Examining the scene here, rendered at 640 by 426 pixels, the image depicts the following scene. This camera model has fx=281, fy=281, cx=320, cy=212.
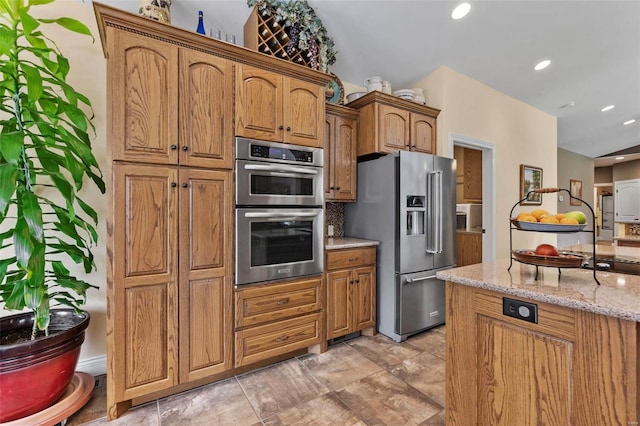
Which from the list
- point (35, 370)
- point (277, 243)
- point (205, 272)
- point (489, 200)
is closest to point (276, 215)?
point (277, 243)

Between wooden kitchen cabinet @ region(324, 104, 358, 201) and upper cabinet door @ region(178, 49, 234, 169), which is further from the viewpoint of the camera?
wooden kitchen cabinet @ region(324, 104, 358, 201)

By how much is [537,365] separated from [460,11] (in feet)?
9.65

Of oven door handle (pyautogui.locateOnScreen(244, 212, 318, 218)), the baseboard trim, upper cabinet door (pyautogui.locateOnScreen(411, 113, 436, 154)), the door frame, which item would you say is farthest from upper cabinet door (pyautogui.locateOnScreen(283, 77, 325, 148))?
the door frame

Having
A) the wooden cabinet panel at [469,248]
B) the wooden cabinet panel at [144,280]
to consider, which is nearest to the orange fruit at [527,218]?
the wooden cabinet panel at [144,280]

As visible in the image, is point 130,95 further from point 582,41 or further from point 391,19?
point 582,41

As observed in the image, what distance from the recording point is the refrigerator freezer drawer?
2.57 metres

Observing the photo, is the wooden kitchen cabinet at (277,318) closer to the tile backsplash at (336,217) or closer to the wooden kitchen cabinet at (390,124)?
the tile backsplash at (336,217)

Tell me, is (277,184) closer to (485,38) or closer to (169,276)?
(169,276)

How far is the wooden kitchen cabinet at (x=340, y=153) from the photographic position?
2.79 meters

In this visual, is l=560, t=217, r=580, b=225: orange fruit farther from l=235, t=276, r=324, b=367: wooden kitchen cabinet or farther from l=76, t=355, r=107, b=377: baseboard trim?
l=76, t=355, r=107, b=377: baseboard trim

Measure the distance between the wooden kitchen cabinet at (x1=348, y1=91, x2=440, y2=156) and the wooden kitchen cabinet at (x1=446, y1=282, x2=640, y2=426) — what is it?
188 cm

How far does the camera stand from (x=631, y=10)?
115 inches

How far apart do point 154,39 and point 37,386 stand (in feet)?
6.68

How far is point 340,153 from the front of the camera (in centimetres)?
287
